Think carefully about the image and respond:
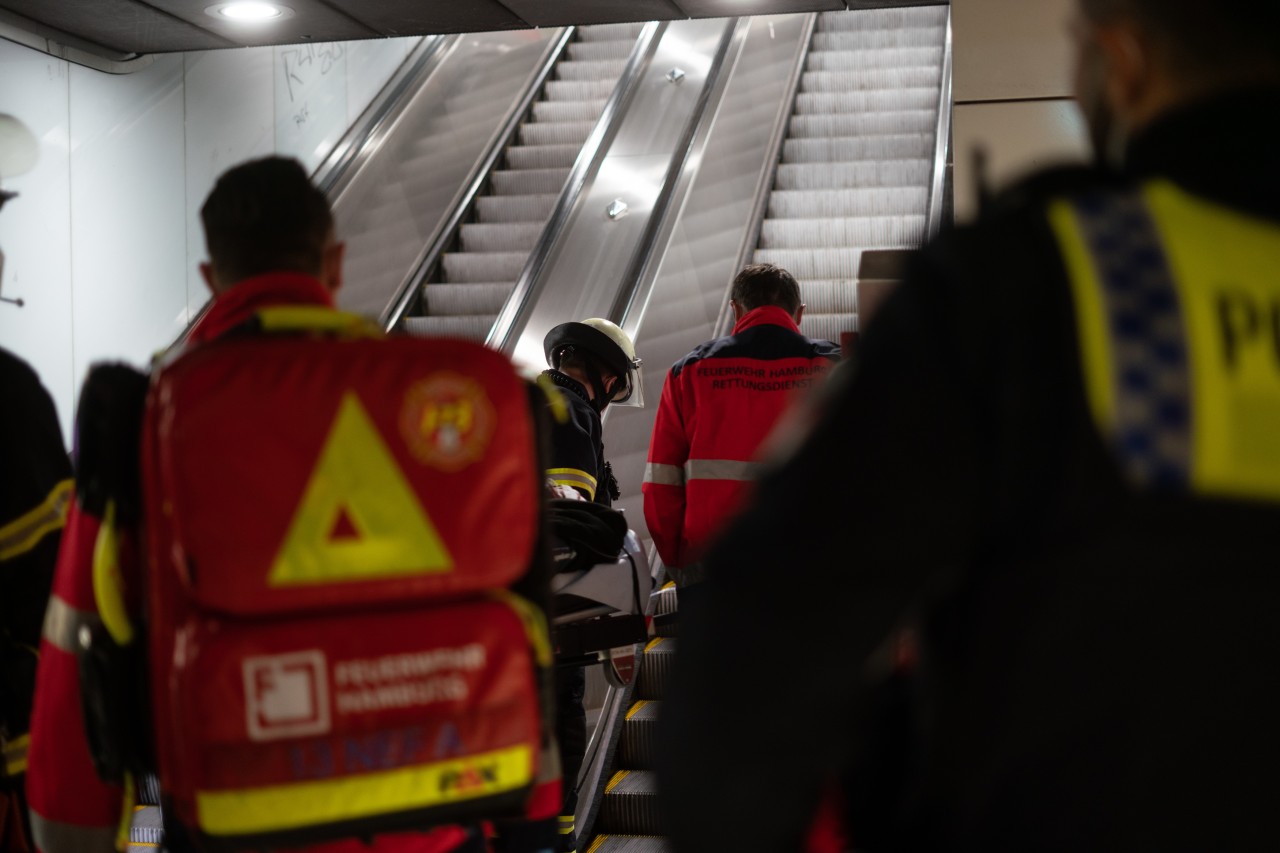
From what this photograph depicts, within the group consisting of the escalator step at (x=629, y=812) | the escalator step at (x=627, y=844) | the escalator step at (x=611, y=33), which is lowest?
the escalator step at (x=627, y=844)

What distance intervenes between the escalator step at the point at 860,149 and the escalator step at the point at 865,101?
0.51m

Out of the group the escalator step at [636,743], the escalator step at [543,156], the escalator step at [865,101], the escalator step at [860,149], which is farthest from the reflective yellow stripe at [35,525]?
the escalator step at [865,101]

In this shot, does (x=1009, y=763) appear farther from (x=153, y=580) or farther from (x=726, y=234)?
(x=726, y=234)

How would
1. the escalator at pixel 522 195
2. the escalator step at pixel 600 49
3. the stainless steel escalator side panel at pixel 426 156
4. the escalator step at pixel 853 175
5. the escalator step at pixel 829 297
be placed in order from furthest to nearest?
the escalator step at pixel 600 49 < the escalator step at pixel 853 175 < the stainless steel escalator side panel at pixel 426 156 < the escalator at pixel 522 195 < the escalator step at pixel 829 297

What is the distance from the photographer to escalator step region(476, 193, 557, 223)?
30.6 ft

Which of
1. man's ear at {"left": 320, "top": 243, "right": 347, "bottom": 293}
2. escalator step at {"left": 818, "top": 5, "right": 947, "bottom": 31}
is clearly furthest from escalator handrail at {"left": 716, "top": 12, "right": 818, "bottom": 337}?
man's ear at {"left": 320, "top": 243, "right": 347, "bottom": 293}

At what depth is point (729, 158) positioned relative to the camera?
31.1ft

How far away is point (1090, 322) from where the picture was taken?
874 mm

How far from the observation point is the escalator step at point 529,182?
31.3 feet

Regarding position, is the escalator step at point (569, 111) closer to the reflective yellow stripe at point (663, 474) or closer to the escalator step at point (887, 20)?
the escalator step at point (887, 20)

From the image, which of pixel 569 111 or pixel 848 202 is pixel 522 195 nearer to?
pixel 569 111

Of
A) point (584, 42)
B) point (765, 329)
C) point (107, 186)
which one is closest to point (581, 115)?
point (584, 42)

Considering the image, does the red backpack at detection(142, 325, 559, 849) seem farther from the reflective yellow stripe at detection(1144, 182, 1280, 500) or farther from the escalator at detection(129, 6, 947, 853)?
the escalator at detection(129, 6, 947, 853)

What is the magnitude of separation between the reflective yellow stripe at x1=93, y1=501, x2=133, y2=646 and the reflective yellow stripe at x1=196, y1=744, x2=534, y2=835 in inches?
10.6
